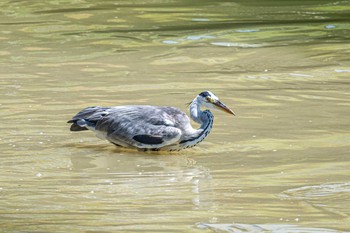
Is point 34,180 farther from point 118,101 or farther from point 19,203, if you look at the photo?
point 118,101

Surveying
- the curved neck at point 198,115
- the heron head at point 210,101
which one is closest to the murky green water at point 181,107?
the curved neck at point 198,115

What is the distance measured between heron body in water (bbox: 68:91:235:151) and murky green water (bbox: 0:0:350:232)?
17 centimetres

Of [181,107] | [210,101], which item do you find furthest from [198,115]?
[181,107]

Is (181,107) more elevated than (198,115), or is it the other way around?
(198,115)

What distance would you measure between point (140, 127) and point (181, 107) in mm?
2317

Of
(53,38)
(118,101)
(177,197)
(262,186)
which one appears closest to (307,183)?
(262,186)

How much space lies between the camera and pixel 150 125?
11.0 metres

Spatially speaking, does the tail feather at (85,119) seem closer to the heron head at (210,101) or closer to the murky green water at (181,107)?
the murky green water at (181,107)

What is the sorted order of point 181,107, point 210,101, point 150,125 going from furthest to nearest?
point 181,107 → point 210,101 → point 150,125

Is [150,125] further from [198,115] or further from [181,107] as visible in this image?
[181,107]

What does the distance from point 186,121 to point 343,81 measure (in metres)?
4.32

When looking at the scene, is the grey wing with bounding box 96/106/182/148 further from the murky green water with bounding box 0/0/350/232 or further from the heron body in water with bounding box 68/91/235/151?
the murky green water with bounding box 0/0/350/232

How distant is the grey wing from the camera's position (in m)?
10.9

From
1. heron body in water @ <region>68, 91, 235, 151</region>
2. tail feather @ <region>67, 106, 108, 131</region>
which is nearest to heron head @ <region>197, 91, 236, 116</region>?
heron body in water @ <region>68, 91, 235, 151</region>
